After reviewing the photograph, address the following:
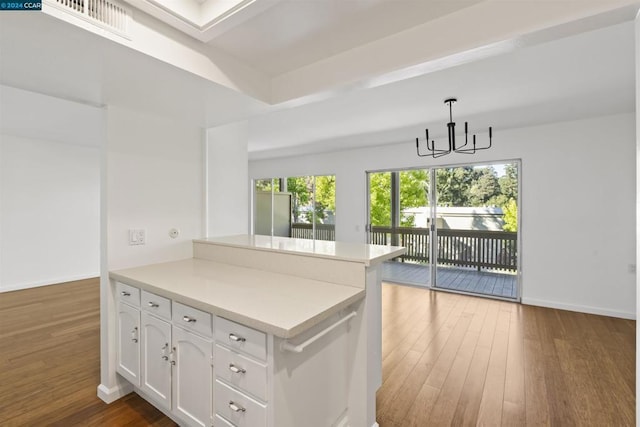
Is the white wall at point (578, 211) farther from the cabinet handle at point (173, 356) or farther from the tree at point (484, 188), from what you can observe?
the cabinet handle at point (173, 356)

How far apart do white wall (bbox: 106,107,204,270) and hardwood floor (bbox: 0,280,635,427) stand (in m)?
1.03

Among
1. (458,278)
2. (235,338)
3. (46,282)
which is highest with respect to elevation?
(235,338)

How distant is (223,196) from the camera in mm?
2982

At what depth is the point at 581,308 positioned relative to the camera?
12.7ft

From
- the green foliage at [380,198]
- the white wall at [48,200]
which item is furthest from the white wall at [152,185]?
the green foliage at [380,198]

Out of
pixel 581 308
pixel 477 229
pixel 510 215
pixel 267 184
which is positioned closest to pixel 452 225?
pixel 477 229

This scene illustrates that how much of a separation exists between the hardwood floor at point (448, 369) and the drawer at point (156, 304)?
73 cm

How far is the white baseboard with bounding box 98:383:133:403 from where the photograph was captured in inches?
82.9

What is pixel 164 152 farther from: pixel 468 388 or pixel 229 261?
pixel 468 388

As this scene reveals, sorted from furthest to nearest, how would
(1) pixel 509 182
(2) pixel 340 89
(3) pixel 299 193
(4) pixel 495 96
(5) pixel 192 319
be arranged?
(3) pixel 299 193, (1) pixel 509 182, (4) pixel 495 96, (2) pixel 340 89, (5) pixel 192 319

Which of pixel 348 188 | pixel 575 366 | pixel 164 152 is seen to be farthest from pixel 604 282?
pixel 164 152

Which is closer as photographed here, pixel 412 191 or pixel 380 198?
pixel 412 191

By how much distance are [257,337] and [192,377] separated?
2.03 feet

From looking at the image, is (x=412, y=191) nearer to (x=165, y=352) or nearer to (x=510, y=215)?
(x=510, y=215)
